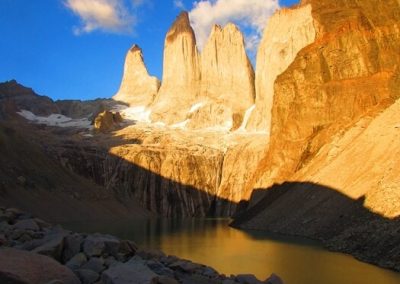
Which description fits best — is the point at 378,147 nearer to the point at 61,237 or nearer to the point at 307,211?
the point at 307,211

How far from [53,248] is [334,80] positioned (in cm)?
5133

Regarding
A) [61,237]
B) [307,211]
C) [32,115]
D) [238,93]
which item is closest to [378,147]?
[307,211]

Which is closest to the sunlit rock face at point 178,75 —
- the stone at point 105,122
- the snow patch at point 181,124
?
the snow patch at point 181,124

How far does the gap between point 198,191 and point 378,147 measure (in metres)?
60.2

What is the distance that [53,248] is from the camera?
40.0ft

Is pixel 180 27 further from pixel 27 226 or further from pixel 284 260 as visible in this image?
pixel 27 226

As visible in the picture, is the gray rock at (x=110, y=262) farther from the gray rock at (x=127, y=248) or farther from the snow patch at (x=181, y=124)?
the snow patch at (x=181, y=124)

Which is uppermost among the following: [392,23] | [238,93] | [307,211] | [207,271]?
[238,93]

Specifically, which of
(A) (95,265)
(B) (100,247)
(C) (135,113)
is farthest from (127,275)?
(C) (135,113)

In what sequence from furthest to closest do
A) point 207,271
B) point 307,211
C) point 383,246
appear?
point 307,211 → point 383,246 → point 207,271

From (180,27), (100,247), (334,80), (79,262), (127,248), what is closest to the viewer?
(79,262)

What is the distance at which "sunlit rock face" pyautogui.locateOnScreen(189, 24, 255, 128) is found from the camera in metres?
116

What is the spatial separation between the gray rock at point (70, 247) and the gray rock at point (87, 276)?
1.89 meters

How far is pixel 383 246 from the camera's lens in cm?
2495
